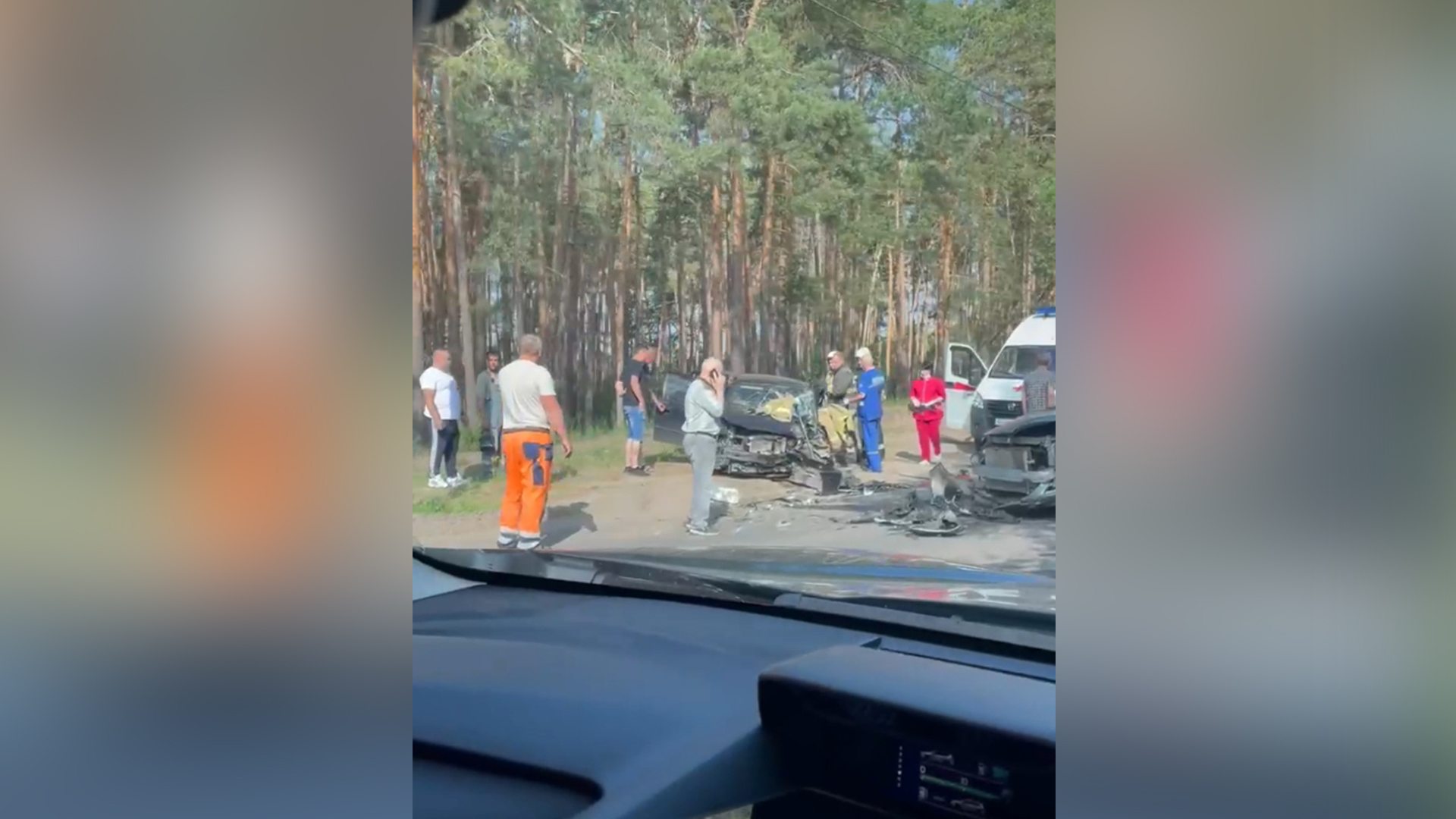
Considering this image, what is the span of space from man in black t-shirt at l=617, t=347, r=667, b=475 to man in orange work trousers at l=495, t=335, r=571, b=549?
39 cm

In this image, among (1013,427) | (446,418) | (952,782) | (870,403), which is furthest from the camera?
(870,403)

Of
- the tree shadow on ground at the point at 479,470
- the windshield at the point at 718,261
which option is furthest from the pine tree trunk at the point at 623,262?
the tree shadow on ground at the point at 479,470

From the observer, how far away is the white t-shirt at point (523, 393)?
5.09m

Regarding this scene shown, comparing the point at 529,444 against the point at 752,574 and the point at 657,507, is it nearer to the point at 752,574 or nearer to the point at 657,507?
the point at 657,507

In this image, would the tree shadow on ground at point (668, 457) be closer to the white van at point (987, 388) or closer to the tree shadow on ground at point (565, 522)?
the tree shadow on ground at point (565, 522)

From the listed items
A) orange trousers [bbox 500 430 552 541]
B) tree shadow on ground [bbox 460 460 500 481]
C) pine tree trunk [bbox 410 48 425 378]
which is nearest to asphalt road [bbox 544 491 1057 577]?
orange trousers [bbox 500 430 552 541]

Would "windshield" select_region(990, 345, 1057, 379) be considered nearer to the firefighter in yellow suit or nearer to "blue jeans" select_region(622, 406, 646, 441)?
the firefighter in yellow suit

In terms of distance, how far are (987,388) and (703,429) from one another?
4.44ft

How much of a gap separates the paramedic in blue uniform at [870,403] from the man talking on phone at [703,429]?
688 millimetres

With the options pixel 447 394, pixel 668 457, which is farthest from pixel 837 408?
pixel 447 394

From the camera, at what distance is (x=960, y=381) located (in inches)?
213

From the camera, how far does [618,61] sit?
5.84 meters
